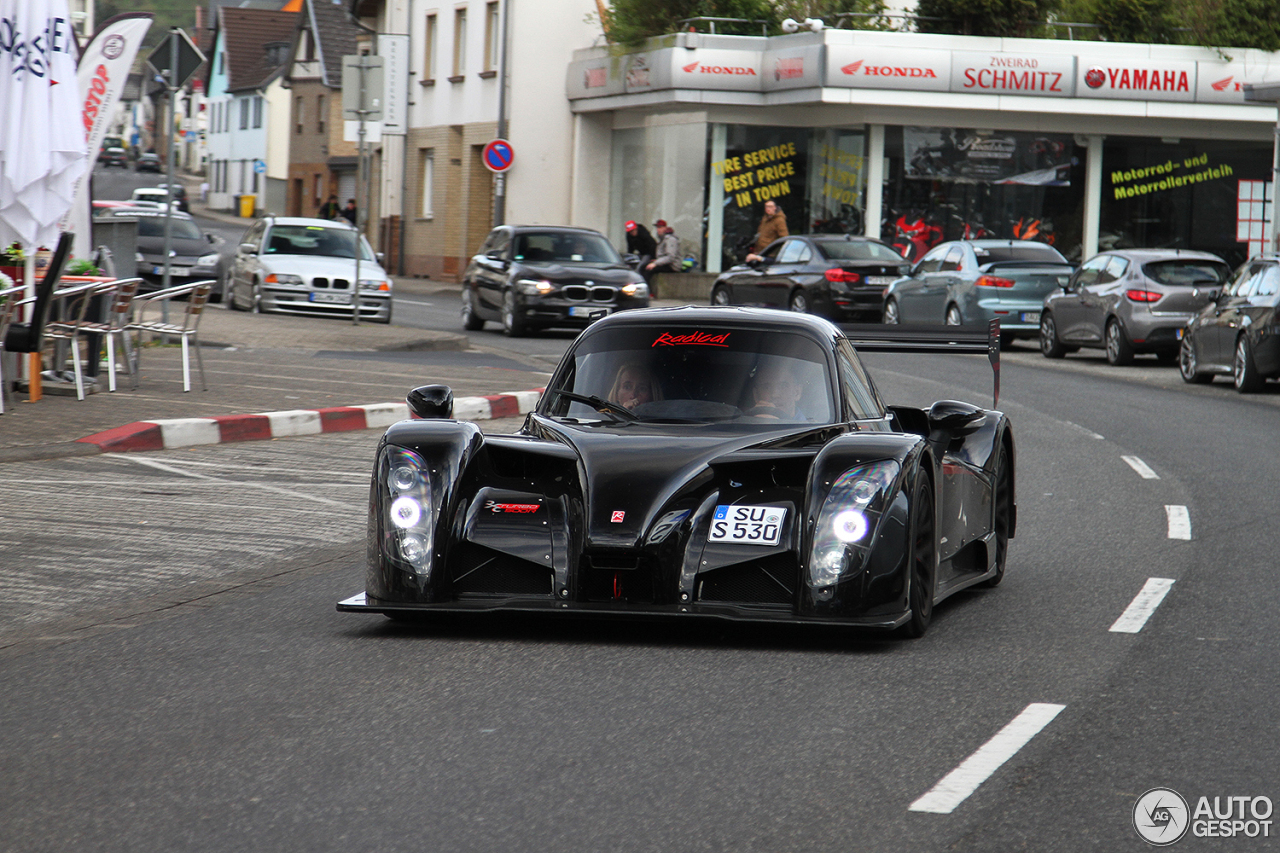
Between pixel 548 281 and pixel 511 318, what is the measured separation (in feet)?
2.98

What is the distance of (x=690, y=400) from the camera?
23.3ft

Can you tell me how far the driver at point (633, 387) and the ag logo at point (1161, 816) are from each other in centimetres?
315

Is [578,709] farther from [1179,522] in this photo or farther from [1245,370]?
[1245,370]

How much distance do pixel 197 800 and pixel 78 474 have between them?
7273 millimetres

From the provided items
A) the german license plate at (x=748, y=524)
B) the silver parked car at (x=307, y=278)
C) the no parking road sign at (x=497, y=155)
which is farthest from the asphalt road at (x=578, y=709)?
the no parking road sign at (x=497, y=155)

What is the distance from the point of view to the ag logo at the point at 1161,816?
414 centimetres

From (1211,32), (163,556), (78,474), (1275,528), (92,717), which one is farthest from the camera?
(1211,32)

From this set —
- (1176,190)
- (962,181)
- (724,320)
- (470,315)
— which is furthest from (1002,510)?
(1176,190)

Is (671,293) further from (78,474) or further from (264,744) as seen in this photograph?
(264,744)

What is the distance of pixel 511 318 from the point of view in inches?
1052

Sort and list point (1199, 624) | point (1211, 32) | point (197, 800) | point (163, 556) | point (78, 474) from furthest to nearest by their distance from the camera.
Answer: point (1211, 32), point (78, 474), point (163, 556), point (1199, 624), point (197, 800)

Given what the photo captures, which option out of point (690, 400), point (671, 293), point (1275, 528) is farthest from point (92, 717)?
point (671, 293)

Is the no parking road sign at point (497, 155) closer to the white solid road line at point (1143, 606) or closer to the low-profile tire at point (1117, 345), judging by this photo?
the low-profile tire at point (1117, 345)

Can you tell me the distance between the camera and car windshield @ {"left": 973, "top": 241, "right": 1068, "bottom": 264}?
26.6 meters
